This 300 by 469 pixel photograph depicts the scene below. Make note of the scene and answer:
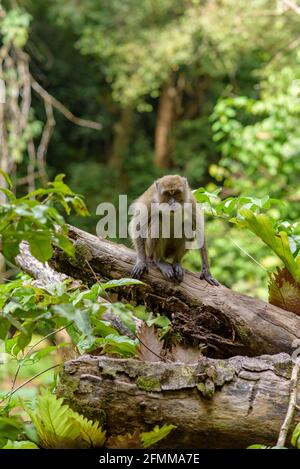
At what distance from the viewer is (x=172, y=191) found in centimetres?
449

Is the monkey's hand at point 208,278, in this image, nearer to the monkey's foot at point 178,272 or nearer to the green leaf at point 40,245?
the monkey's foot at point 178,272

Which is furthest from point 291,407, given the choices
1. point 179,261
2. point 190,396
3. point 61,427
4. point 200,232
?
point 200,232

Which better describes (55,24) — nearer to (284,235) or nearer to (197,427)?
(284,235)

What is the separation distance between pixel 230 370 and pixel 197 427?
27 cm

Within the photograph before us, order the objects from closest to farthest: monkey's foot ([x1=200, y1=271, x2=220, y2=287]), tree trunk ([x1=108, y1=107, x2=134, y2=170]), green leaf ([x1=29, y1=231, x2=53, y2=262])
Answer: green leaf ([x1=29, y1=231, x2=53, y2=262])
monkey's foot ([x1=200, y1=271, x2=220, y2=287])
tree trunk ([x1=108, y1=107, x2=134, y2=170])

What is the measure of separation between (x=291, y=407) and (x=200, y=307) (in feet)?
3.35

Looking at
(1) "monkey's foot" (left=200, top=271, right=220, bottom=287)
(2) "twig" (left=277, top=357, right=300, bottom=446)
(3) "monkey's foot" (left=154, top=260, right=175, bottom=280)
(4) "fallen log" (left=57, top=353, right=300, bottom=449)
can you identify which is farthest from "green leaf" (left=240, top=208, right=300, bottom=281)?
(4) "fallen log" (left=57, top=353, right=300, bottom=449)

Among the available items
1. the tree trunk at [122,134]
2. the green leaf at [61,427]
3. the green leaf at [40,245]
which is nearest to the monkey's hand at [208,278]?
the green leaf at [61,427]

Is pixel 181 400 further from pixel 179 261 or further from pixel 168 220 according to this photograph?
pixel 168 220

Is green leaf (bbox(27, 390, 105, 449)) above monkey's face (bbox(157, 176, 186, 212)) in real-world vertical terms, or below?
below

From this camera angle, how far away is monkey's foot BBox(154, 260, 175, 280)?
3.59m

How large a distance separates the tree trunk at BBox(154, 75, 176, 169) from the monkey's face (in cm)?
1137

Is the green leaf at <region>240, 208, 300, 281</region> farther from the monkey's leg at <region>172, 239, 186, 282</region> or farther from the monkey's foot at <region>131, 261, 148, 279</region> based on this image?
the monkey's foot at <region>131, 261, 148, 279</region>

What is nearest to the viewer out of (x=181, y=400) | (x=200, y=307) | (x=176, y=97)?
(x=181, y=400)
